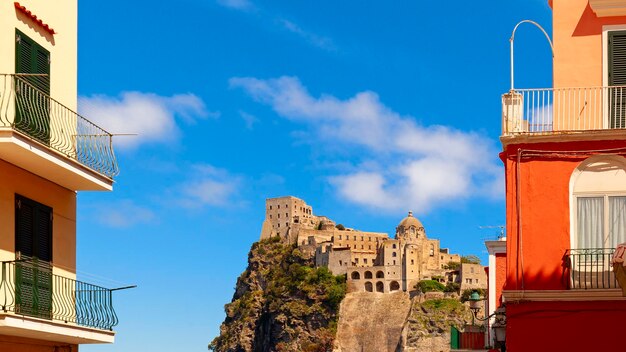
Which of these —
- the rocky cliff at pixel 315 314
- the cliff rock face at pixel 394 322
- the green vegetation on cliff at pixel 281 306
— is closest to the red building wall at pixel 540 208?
the cliff rock face at pixel 394 322

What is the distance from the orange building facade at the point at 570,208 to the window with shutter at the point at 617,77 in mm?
16

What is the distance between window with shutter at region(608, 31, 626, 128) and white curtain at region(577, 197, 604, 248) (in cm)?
142

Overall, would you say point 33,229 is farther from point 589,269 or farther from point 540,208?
point 589,269

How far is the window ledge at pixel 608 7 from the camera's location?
60.4ft

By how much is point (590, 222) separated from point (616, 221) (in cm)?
40

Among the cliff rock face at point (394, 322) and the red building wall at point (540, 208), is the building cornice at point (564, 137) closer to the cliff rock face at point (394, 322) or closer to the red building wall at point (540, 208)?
the red building wall at point (540, 208)

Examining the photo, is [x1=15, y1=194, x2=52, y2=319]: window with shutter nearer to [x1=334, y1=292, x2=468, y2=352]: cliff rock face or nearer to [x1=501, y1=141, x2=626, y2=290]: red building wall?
[x1=501, y1=141, x2=626, y2=290]: red building wall

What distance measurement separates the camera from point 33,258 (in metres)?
17.4

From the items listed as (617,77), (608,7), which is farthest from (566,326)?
(608,7)

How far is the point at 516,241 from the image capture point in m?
17.9

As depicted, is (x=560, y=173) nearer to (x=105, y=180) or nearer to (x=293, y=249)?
(x=105, y=180)

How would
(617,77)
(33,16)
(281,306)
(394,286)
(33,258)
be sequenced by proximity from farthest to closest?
(394,286) → (281,306) → (617,77) → (33,16) → (33,258)

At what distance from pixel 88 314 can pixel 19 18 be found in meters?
4.83

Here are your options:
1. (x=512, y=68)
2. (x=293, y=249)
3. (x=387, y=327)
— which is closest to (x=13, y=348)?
(x=512, y=68)
